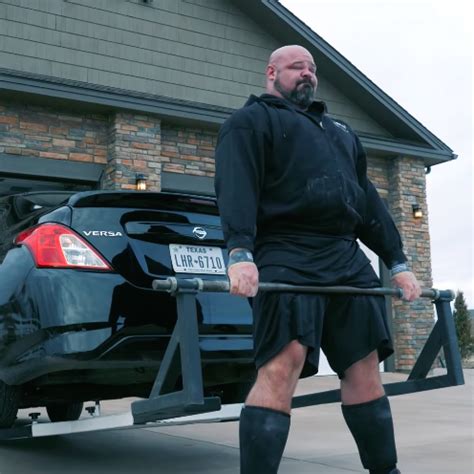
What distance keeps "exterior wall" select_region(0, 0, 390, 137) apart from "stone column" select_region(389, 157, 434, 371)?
5.20 ft

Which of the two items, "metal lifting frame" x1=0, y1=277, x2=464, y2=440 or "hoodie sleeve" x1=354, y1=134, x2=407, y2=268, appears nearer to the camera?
"metal lifting frame" x1=0, y1=277, x2=464, y2=440

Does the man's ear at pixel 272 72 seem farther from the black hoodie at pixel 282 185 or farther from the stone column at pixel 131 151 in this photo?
the stone column at pixel 131 151

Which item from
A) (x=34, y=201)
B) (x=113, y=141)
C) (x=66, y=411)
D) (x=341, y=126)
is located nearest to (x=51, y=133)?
(x=113, y=141)

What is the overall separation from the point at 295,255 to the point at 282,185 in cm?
27

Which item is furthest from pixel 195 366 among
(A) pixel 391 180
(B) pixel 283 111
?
(A) pixel 391 180

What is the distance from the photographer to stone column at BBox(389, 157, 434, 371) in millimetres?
12750

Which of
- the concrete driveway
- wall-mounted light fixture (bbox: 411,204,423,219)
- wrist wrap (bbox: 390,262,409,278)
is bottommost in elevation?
the concrete driveway

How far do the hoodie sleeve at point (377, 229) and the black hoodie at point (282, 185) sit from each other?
0.25 meters

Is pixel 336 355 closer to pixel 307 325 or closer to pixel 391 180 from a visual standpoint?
pixel 307 325

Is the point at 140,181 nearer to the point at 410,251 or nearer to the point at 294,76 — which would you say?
the point at 410,251

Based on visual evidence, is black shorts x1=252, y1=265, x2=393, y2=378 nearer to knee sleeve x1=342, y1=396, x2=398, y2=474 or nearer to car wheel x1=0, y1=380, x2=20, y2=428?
knee sleeve x1=342, y1=396, x2=398, y2=474

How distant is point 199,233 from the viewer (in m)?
3.86

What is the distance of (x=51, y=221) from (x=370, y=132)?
1032cm

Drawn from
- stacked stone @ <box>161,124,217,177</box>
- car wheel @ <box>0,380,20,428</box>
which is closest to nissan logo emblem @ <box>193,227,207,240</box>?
car wheel @ <box>0,380,20,428</box>
